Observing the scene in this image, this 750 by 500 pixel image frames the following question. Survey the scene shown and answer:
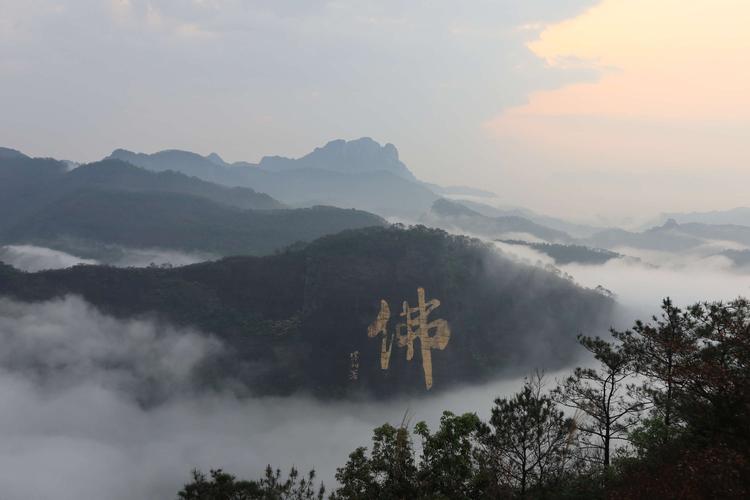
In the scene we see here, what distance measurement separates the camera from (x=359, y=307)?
9325 cm

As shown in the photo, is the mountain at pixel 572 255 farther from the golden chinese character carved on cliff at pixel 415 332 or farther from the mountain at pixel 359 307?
the golden chinese character carved on cliff at pixel 415 332

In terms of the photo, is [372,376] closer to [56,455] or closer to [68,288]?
[56,455]

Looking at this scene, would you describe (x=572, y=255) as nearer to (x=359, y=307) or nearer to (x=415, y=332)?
(x=359, y=307)

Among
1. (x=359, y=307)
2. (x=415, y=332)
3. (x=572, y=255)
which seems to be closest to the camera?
(x=415, y=332)

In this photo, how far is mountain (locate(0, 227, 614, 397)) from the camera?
84.7m

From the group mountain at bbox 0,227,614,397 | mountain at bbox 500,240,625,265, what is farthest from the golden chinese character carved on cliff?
mountain at bbox 500,240,625,265

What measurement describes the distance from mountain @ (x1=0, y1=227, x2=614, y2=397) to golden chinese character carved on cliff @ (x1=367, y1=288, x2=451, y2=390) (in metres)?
0.29

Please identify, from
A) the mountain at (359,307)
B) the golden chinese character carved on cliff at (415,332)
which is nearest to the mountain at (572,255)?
the mountain at (359,307)

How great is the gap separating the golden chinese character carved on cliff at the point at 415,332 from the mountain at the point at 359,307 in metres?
0.29

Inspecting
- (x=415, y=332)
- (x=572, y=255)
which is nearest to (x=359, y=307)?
(x=415, y=332)

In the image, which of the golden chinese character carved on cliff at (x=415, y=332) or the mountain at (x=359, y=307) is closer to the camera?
the golden chinese character carved on cliff at (x=415, y=332)

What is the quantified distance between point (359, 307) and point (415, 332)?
1897 centimetres

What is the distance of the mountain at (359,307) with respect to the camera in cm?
8469

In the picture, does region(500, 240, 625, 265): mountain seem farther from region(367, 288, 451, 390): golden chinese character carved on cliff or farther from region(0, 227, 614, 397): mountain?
region(367, 288, 451, 390): golden chinese character carved on cliff
